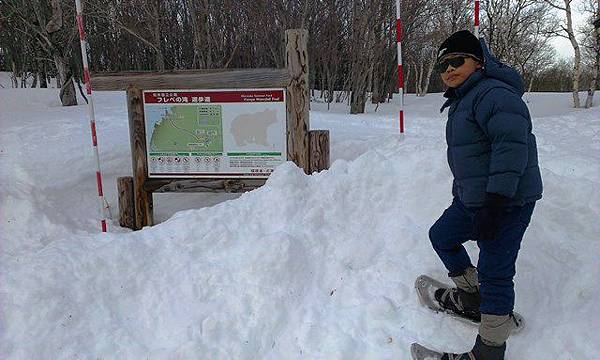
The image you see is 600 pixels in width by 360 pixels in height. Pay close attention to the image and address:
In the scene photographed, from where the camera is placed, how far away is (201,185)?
18.1 ft

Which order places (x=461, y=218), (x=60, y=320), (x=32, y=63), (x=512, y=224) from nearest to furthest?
(x=512, y=224) < (x=461, y=218) < (x=60, y=320) < (x=32, y=63)

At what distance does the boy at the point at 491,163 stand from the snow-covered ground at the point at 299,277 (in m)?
0.47

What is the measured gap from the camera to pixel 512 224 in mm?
2381

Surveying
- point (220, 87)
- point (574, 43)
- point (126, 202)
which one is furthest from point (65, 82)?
point (574, 43)

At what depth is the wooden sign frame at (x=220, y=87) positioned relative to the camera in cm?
510

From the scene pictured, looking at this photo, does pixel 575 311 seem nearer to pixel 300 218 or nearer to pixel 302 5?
pixel 300 218

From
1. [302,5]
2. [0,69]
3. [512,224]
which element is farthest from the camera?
[0,69]

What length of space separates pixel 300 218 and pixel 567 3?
1876 cm

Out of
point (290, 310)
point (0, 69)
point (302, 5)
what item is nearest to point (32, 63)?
point (0, 69)

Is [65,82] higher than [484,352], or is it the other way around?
[65,82]

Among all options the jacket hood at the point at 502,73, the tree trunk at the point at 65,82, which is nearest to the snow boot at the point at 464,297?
the jacket hood at the point at 502,73

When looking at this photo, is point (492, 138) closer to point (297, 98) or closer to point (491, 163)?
point (491, 163)

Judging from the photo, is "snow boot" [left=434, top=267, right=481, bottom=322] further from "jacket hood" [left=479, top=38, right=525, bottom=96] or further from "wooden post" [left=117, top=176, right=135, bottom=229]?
"wooden post" [left=117, top=176, right=135, bottom=229]

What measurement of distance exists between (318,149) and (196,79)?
1603 mm
